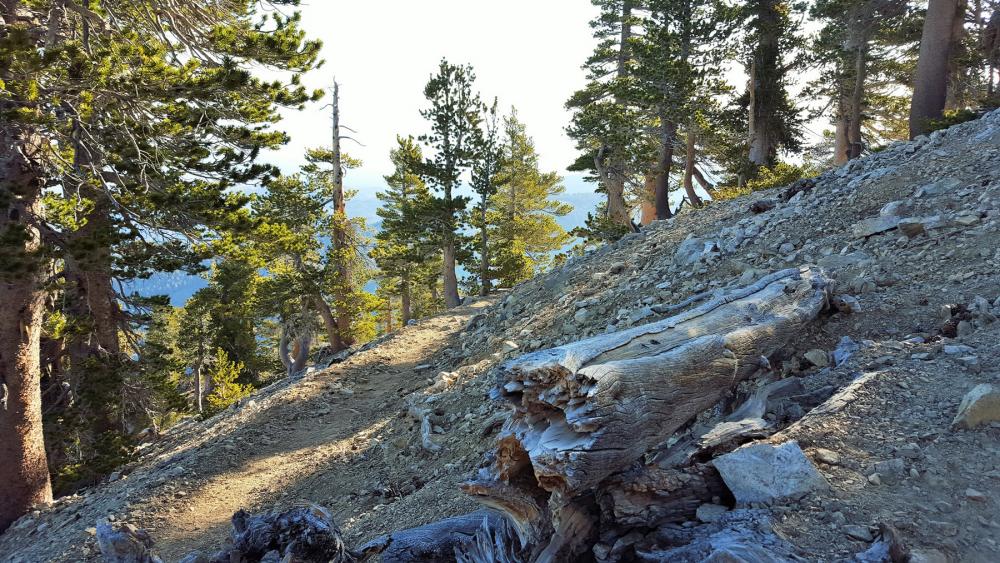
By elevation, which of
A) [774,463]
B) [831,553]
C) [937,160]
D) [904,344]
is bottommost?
[831,553]

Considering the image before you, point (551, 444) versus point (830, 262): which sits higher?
point (830, 262)

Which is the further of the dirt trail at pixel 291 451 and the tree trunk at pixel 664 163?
the tree trunk at pixel 664 163

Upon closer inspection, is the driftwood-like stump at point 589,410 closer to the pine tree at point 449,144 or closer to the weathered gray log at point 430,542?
the weathered gray log at point 430,542

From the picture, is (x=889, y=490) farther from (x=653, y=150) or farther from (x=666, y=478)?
(x=653, y=150)

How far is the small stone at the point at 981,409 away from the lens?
11.2 feet

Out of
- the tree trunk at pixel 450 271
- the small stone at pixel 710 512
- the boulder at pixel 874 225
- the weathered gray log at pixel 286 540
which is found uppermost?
the tree trunk at pixel 450 271

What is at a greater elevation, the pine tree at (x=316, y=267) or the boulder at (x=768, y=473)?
the pine tree at (x=316, y=267)

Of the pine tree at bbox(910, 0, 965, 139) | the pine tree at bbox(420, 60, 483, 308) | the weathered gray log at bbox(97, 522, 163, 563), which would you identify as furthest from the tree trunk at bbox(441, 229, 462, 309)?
the weathered gray log at bbox(97, 522, 163, 563)

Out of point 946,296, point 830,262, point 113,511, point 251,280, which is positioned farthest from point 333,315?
point 946,296

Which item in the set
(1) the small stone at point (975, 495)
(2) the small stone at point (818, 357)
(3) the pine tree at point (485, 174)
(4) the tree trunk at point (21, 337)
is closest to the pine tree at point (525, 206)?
(3) the pine tree at point (485, 174)

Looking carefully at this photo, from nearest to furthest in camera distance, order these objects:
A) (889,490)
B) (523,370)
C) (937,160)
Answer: (889,490)
(523,370)
(937,160)

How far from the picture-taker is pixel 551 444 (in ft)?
11.6

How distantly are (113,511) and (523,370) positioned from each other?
9019 millimetres

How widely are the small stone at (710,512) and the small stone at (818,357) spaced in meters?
2.41
